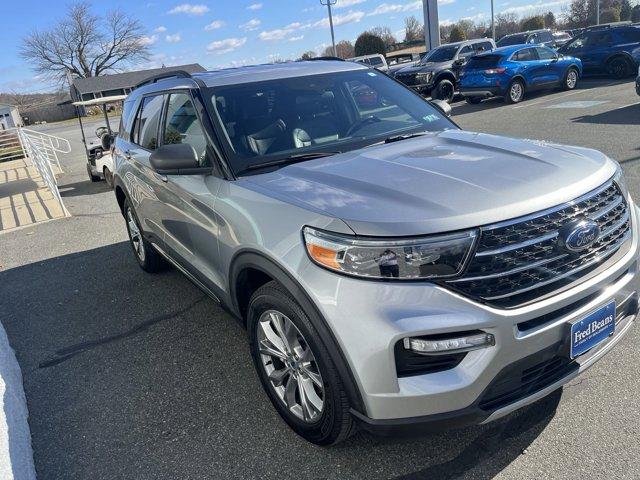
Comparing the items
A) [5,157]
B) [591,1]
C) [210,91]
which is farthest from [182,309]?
[591,1]

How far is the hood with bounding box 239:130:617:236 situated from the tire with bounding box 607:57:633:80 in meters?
18.0

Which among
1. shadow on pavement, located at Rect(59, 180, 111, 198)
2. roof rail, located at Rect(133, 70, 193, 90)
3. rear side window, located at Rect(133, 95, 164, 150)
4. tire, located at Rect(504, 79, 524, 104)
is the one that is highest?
roof rail, located at Rect(133, 70, 193, 90)

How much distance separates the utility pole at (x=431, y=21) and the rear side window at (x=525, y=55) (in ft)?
44.1

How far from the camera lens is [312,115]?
11.6 feet

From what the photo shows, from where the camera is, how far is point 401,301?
203 centimetres

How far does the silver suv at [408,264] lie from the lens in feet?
6.72

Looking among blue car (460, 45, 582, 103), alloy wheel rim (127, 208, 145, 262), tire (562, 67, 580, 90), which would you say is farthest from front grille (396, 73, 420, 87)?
alloy wheel rim (127, 208, 145, 262)

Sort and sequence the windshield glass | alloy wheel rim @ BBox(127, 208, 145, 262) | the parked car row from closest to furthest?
alloy wheel rim @ BBox(127, 208, 145, 262), the parked car row, the windshield glass

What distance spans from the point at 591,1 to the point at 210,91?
3123 inches

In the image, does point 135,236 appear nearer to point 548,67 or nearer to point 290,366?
point 290,366

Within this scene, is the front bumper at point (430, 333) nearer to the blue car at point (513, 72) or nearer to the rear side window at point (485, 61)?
the blue car at point (513, 72)

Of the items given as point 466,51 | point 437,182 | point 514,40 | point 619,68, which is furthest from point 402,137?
point 514,40

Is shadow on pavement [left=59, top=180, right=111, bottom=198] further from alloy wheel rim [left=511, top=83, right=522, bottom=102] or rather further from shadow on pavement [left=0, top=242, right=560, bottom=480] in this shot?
alloy wheel rim [left=511, top=83, right=522, bottom=102]

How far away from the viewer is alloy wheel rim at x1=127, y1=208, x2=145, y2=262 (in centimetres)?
537
